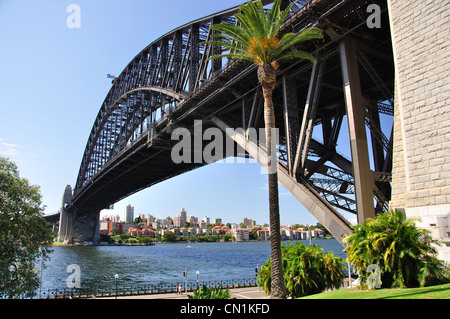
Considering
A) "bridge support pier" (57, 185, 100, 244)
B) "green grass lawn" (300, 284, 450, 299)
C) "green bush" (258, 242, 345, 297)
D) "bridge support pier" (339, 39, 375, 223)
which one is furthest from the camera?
"bridge support pier" (57, 185, 100, 244)

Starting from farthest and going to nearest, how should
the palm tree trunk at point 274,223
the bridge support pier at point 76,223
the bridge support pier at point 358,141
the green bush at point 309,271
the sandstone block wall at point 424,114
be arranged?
the bridge support pier at point 76,223 → the green bush at point 309,271 → the bridge support pier at point 358,141 → the palm tree trunk at point 274,223 → the sandstone block wall at point 424,114

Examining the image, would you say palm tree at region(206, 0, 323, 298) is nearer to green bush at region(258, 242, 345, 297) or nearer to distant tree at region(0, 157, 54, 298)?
green bush at region(258, 242, 345, 297)

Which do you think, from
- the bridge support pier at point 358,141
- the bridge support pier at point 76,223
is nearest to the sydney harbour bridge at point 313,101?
the bridge support pier at point 358,141

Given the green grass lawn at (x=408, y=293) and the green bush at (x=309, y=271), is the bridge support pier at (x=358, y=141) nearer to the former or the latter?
the green bush at (x=309, y=271)

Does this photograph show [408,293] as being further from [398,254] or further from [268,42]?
[268,42]

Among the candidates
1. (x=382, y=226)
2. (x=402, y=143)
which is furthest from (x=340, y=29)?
(x=382, y=226)

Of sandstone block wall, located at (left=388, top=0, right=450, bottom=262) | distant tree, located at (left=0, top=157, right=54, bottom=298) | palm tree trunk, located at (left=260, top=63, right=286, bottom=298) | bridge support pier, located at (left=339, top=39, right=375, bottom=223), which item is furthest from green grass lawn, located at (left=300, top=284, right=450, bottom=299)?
distant tree, located at (left=0, top=157, right=54, bottom=298)

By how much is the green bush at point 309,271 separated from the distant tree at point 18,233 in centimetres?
1377

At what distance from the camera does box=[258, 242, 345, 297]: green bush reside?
1598 cm

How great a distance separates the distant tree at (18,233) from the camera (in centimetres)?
1873

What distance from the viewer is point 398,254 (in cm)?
1118

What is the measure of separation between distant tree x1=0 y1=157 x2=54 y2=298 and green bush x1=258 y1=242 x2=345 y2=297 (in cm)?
1377

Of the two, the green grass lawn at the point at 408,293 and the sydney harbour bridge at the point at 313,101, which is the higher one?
the sydney harbour bridge at the point at 313,101
